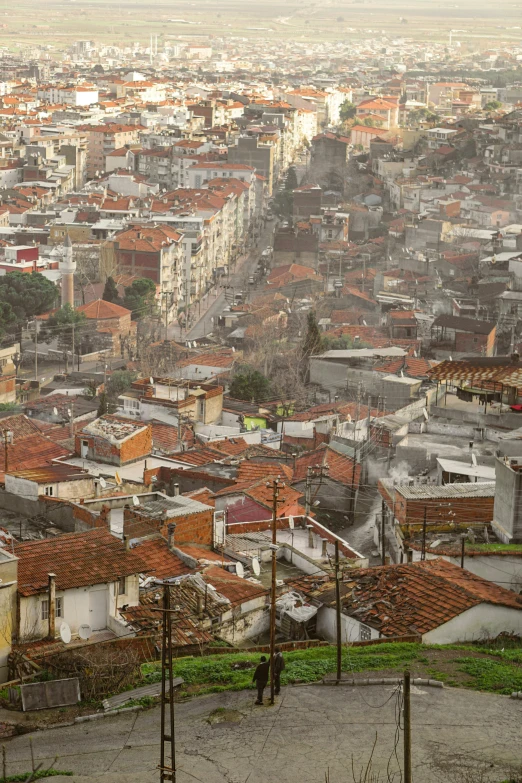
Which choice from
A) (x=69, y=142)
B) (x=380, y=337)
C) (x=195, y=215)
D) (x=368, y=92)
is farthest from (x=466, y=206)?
(x=368, y=92)

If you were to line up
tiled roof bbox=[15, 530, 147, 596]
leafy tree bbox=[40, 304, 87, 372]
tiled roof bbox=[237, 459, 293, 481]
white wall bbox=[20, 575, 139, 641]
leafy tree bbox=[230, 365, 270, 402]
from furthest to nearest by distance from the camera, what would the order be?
leafy tree bbox=[40, 304, 87, 372] < leafy tree bbox=[230, 365, 270, 402] < tiled roof bbox=[237, 459, 293, 481] < tiled roof bbox=[15, 530, 147, 596] < white wall bbox=[20, 575, 139, 641]


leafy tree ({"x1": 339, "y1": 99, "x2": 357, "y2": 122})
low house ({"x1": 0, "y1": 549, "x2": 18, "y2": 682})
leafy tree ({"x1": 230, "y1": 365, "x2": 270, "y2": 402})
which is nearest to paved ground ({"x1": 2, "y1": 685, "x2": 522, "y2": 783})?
low house ({"x1": 0, "y1": 549, "x2": 18, "y2": 682})

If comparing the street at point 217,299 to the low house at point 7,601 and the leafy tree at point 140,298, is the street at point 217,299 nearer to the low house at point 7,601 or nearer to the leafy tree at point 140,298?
the leafy tree at point 140,298

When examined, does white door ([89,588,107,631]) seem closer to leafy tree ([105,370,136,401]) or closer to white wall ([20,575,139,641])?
white wall ([20,575,139,641])

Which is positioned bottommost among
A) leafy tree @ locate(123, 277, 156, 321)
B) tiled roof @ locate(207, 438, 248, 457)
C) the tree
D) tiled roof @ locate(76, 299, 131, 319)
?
the tree

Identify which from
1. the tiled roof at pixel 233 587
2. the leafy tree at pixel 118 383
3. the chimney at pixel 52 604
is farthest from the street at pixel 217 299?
the chimney at pixel 52 604

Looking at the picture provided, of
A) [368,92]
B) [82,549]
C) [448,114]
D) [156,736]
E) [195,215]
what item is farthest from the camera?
[368,92]

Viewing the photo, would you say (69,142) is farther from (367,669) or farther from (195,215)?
(367,669)
